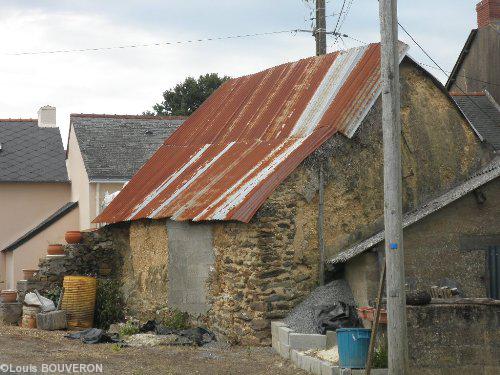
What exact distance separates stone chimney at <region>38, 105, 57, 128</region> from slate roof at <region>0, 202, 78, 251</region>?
14.6ft

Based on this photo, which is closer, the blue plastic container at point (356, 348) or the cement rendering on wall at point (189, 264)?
the blue plastic container at point (356, 348)

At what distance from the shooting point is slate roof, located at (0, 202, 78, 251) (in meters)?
29.2

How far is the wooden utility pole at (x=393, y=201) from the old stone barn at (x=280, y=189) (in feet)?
14.2

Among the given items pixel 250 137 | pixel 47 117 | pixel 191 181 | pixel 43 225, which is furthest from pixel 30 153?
pixel 250 137

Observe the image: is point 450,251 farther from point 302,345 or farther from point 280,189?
point 302,345

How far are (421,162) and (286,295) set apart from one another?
3.92 m

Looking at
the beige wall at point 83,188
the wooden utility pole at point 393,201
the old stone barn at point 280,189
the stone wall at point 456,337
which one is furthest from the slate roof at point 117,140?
the wooden utility pole at point 393,201

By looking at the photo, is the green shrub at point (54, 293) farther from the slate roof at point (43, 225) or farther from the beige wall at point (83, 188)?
the slate roof at point (43, 225)

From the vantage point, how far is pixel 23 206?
30.8 metres

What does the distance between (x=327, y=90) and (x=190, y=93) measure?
1276 inches

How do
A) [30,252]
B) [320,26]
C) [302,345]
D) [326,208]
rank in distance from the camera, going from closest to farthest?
1. [302,345]
2. [326,208]
3. [320,26]
4. [30,252]

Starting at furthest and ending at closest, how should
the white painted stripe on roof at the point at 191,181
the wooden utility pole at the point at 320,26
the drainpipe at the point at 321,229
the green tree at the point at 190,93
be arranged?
the green tree at the point at 190,93 < the wooden utility pole at the point at 320,26 < the white painted stripe on roof at the point at 191,181 < the drainpipe at the point at 321,229

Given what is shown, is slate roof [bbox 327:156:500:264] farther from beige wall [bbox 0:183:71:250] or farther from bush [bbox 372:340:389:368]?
beige wall [bbox 0:183:71:250]

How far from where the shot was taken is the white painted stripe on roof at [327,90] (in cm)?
1698
